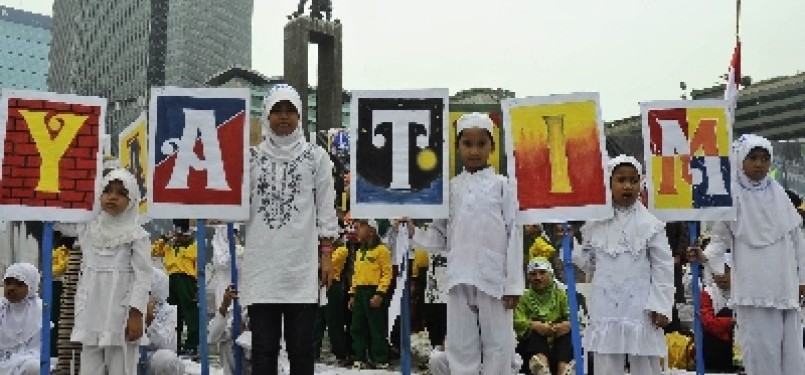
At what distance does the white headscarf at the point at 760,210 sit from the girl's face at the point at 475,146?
1.87 m

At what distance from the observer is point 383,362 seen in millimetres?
8195

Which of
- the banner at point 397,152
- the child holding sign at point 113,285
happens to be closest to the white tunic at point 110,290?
the child holding sign at point 113,285

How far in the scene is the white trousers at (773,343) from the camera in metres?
4.93

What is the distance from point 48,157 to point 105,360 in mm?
1297

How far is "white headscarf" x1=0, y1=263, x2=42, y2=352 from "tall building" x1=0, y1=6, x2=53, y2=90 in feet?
428

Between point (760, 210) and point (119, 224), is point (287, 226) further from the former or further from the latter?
point (760, 210)

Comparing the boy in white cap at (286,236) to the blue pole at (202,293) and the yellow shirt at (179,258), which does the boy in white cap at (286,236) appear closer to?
the blue pole at (202,293)

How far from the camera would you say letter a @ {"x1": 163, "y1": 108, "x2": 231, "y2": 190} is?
4.66m

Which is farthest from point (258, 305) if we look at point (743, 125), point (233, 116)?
point (743, 125)

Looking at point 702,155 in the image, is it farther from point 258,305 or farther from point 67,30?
point 67,30

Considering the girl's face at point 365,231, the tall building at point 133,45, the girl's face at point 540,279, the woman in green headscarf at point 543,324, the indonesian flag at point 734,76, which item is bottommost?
the woman in green headscarf at point 543,324

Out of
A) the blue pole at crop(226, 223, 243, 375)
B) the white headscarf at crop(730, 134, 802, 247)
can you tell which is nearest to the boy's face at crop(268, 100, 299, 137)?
the blue pole at crop(226, 223, 243, 375)

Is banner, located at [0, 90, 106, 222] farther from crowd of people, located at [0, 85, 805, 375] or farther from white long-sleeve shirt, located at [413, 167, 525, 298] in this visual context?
white long-sleeve shirt, located at [413, 167, 525, 298]

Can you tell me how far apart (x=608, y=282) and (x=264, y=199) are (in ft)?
6.86
